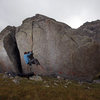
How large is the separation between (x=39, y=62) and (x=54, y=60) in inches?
153

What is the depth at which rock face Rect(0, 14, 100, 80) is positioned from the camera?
25.9 meters

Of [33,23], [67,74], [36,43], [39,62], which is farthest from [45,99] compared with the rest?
[33,23]

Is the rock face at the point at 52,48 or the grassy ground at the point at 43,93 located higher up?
the rock face at the point at 52,48

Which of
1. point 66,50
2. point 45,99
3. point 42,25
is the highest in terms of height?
point 42,25

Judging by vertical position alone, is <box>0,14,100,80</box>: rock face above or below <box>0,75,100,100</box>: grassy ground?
above

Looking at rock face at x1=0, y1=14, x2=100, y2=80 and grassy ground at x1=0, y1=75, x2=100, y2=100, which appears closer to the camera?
grassy ground at x1=0, y1=75, x2=100, y2=100

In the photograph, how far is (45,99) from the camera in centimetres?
833

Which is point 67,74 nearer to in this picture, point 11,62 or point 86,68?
point 86,68

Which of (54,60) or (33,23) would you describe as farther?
(33,23)

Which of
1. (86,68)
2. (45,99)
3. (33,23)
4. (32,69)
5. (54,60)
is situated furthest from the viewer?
(33,23)

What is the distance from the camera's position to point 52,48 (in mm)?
28281

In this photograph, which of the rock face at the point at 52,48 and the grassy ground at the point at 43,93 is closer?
the grassy ground at the point at 43,93

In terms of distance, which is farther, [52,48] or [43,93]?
[52,48]

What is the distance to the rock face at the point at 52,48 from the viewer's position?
85.0ft
